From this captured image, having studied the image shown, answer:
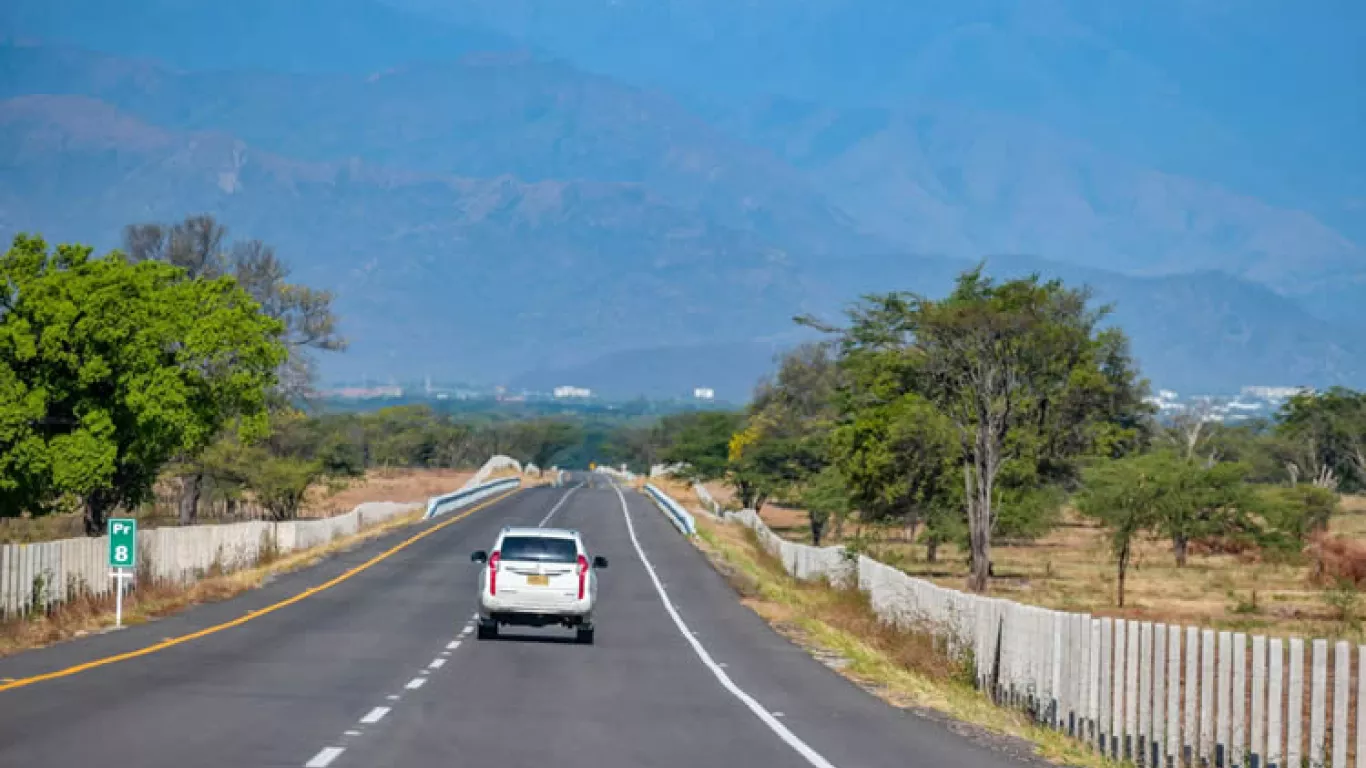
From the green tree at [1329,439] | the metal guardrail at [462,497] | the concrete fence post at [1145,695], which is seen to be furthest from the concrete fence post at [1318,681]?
the green tree at [1329,439]

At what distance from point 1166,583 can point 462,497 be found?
47419 mm

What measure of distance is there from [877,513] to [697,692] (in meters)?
38.0

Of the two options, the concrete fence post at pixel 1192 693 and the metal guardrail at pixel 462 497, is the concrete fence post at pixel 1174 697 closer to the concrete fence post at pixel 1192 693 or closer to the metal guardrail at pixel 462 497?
the concrete fence post at pixel 1192 693

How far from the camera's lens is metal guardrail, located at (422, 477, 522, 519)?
84.0 meters

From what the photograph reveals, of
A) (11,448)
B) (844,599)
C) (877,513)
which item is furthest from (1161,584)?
(11,448)

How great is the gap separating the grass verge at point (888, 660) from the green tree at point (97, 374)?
1553cm

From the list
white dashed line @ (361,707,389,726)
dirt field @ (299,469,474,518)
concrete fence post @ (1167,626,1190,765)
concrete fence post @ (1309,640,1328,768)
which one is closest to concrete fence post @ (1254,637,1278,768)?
concrete fence post @ (1309,640,1328,768)

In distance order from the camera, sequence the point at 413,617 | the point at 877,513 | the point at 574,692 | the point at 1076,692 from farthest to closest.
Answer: the point at 877,513
the point at 413,617
the point at 574,692
the point at 1076,692

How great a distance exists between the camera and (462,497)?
93.4m

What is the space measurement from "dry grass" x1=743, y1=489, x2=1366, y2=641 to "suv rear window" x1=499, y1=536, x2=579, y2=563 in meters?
14.9

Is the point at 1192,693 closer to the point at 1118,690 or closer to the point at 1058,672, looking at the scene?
the point at 1118,690

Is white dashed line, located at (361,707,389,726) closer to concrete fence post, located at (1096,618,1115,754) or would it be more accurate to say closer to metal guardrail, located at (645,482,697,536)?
concrete fence post, located at (1096,618,1115,754)

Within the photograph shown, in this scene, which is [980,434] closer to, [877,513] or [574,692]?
[877,513]

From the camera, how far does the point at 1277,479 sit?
135625 mm
